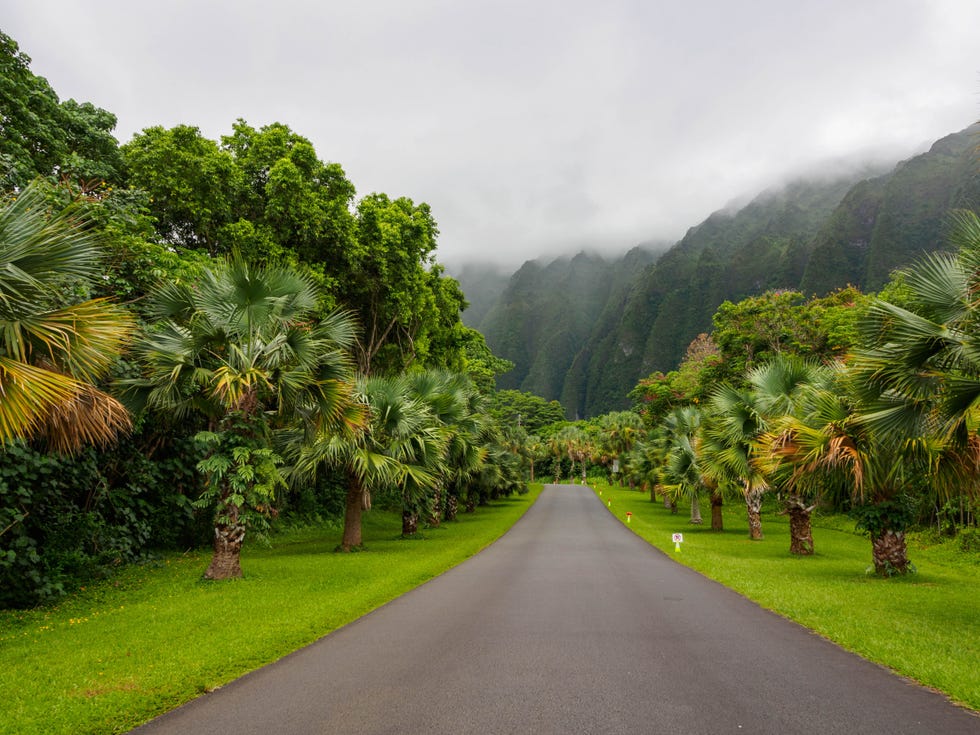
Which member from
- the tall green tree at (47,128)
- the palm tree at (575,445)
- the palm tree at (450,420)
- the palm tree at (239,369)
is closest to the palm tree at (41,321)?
the palm tree at (239,369)

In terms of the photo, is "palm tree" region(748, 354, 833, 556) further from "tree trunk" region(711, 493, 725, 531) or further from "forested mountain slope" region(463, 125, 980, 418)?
"forested mountain slope" region(463, 125, 980, 418)

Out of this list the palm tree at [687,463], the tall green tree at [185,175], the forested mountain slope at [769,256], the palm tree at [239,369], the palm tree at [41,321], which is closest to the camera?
the palm tree at [41,321]

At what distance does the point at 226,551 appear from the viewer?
11695 mm

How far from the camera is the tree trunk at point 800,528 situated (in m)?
17.9

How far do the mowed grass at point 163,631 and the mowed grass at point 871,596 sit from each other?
6.80m

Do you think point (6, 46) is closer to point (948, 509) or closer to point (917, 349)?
point (917, 349)

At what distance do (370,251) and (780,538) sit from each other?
21.2 m

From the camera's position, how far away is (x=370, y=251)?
24672 millimetres

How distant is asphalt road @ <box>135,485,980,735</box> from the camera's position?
14.8 feet

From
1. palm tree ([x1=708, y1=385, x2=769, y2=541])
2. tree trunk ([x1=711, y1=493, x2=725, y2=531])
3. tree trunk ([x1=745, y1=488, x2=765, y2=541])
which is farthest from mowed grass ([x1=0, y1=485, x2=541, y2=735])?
tree trunk ([x1=711, y1=493, x2=725, y2=531])

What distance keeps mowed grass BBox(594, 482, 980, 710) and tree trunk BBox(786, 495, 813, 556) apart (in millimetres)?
500

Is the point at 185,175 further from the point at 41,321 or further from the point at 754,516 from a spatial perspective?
the point at 754,516

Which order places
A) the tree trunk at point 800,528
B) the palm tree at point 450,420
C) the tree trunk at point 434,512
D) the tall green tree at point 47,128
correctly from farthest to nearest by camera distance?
the tree trunk at point 434,512 → the palm tree at point 450,420 → the tree trunk at point 800,528 → the tall green tree at point 47,128

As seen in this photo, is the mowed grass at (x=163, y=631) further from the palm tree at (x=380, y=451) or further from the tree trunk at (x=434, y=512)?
the tree trunk at (x=434, y=512)
